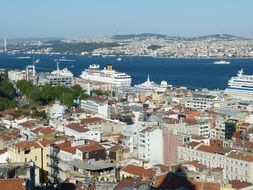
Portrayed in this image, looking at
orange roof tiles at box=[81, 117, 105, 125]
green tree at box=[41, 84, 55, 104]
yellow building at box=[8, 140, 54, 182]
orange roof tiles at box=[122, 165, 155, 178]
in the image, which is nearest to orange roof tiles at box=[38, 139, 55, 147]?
yellow building at box=[8, 140, 54, 182]

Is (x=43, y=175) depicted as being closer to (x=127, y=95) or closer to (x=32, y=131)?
(x=32, y=131)

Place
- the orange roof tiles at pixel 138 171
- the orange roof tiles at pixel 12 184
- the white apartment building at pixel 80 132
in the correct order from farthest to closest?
the white apartment building at pixel 80 132
the orange roof tiles at pixel 138 171
the orange roof tiles at pixel 12 184

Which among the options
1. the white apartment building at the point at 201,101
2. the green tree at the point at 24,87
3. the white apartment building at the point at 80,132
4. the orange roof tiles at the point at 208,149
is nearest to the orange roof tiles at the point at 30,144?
the white apartment building at the point at 80,132

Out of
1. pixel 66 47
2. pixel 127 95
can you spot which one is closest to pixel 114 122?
pixel 127 95

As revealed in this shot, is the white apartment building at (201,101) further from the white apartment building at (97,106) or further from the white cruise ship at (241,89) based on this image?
the white cruise ship at (241,89)

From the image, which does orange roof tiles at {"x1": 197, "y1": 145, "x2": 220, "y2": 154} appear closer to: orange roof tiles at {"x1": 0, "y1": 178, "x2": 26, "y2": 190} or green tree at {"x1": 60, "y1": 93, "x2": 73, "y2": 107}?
orange roof tiles at {"x1": 0, "y1": 178, "x2": 26, "y2": 190}

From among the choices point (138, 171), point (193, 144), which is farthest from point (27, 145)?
point (193, 144)

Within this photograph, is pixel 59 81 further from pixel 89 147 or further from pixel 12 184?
pixel 12 184
